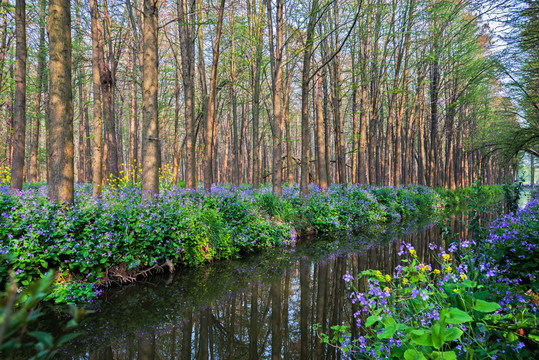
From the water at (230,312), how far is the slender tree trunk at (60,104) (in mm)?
2427

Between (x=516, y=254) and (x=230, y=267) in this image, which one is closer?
(x=516, y=254)

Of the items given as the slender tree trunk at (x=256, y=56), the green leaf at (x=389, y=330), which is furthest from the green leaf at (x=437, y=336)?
the slender tree trunk at (x=256, y=56)

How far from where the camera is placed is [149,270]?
612cm

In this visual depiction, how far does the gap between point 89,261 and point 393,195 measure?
14725 millimetres

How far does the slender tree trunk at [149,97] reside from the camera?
6746mm

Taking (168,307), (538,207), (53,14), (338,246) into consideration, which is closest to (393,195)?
(338,246)

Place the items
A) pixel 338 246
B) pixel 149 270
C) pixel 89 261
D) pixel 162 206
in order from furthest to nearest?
pixel 338 246
pixel 162 206
pixel 149 270
pixel 89 261

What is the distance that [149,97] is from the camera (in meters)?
6.82

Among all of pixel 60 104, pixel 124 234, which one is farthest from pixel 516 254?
pixel 60 104

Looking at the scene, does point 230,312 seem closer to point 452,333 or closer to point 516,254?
point 452,333

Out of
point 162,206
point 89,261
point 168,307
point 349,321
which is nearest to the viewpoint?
point 349,321

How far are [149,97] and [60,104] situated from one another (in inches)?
70.6

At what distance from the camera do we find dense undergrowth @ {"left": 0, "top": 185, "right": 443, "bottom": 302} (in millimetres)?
4715

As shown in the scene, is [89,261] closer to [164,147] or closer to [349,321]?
[349,321]
